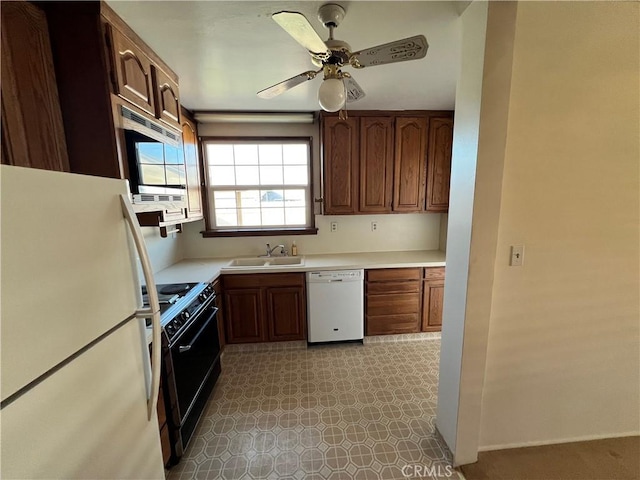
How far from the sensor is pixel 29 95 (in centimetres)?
116

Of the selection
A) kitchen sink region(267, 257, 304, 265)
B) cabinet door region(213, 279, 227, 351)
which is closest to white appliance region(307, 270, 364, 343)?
kitchen sink region(267, 257, 304, 265)

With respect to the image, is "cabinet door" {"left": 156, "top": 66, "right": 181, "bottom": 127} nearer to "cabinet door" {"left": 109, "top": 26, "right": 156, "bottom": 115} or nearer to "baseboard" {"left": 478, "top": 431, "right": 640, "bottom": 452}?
"cabinet door" {"left": 109, "top": 26, "right": 156, "bottom": 115}

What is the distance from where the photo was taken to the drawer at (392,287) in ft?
9.34

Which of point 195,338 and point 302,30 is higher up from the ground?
point 302,30

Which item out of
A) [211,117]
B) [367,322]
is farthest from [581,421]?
[211,117]

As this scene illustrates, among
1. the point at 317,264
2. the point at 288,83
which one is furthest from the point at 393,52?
the point at 317,264

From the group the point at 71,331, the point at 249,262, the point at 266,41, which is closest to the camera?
the point at 71,331

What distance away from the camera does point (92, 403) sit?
0.74m

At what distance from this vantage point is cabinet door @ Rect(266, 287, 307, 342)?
2.73m

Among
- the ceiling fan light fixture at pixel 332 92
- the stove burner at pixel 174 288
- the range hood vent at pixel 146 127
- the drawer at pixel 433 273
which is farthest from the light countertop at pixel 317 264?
the ceiling fan light fixture at pixel 332 92

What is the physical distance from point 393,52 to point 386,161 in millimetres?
1749

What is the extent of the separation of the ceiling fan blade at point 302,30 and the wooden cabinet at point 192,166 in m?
1.72

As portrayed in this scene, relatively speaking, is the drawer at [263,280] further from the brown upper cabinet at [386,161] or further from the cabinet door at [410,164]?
the cabinet door at [410,164]

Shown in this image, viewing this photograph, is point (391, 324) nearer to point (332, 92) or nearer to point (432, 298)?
point (432, 298)
